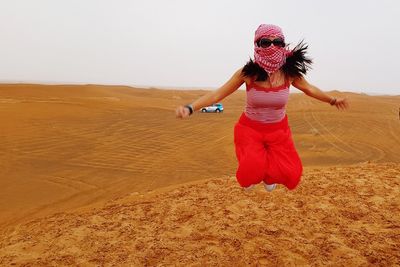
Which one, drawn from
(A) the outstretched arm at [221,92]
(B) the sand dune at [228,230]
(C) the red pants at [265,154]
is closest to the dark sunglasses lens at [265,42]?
(A) the outstretched arm at [221,92]

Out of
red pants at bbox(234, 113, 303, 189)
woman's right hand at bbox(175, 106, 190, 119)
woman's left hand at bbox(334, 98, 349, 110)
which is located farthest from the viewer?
woman's left hand at bbox(334, 98, 349, 110)

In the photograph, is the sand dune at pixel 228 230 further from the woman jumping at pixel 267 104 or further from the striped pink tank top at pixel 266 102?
the striped pink tank top at pixel 266 102

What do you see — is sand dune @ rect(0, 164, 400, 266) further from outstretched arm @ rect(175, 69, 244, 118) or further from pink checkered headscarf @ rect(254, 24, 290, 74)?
pink checkered headscarf @ rect(254, 24, 290, 74)

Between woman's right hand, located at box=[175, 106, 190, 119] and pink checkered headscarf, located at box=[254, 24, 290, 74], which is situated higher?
pink checkered headscarf, located at box=[254, 24, 290, 74]

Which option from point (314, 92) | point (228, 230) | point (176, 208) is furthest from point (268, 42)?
point (176, 208)

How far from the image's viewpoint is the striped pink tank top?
373 cm

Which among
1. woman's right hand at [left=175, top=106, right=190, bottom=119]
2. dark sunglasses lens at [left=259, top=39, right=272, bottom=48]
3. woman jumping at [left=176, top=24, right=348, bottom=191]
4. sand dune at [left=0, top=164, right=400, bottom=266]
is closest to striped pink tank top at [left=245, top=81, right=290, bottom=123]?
woman jumping at [left=176, top=24, right=348, bottom=191]

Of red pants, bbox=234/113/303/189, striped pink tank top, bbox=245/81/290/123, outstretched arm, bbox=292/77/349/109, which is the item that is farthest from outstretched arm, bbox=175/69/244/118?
outstretched arm, bbox=292/77/349/109

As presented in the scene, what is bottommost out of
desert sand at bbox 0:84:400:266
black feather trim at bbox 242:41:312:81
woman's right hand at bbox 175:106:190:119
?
desert sand at bbox 0:84:400:266

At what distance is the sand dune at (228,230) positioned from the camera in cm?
498

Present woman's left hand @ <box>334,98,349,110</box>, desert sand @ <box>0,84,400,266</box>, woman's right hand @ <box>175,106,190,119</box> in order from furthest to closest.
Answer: desert sand @ <box>0,84,400,266</box> → woman's left hand @ <box>334,98,349,110</box> → woman's right hand @ <box>175,106,190,119</box>

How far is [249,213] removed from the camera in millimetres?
6457

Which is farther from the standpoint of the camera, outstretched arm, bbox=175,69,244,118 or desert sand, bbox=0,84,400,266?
desert sand, bbox=0,84,400,266

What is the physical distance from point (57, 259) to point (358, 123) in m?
20.1
